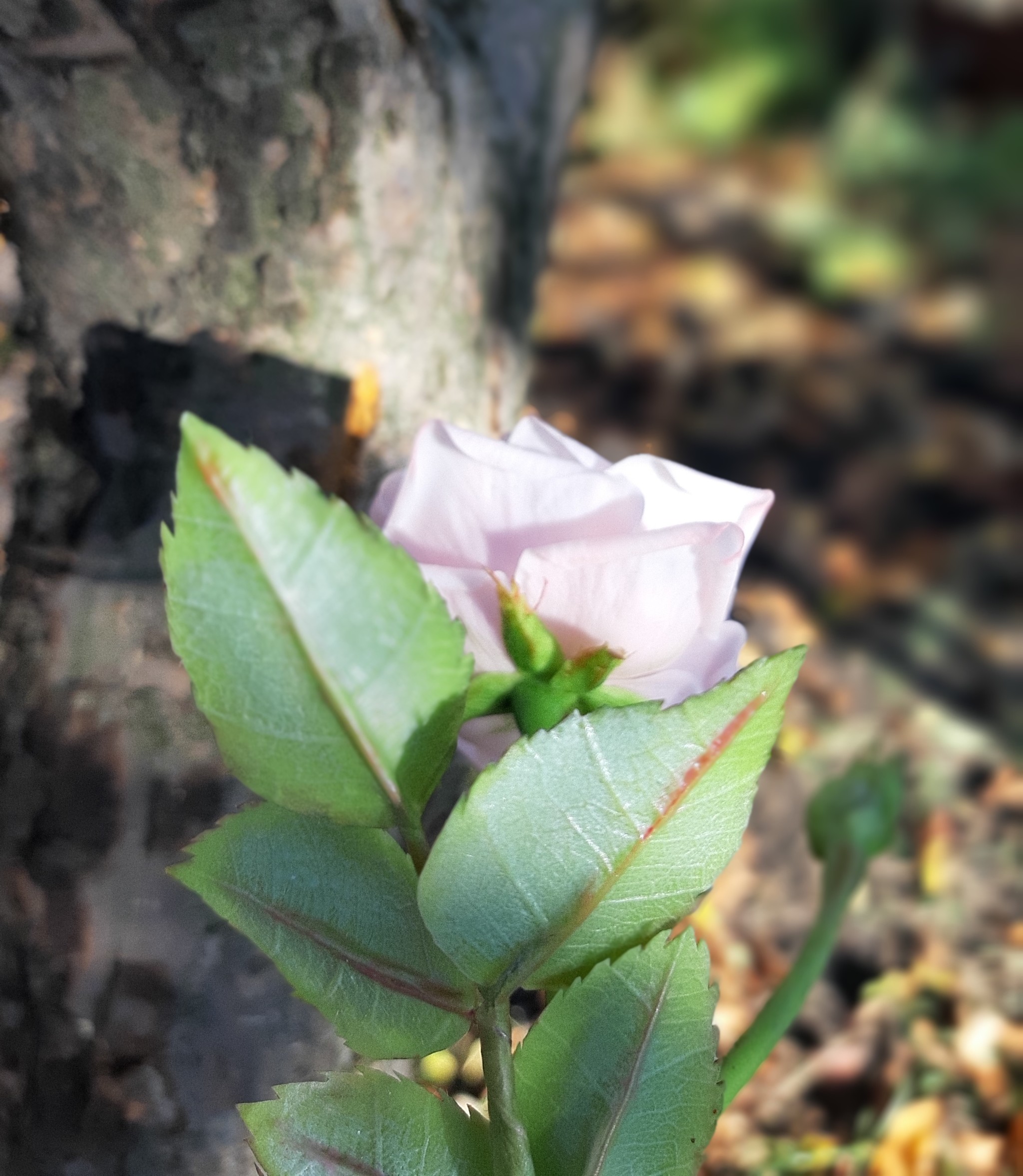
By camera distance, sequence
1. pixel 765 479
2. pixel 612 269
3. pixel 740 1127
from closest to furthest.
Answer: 1. pixel 740 1127
2. pixel 765 479
3. pixel 612 269

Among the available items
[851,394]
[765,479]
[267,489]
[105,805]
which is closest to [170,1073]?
[105,805]

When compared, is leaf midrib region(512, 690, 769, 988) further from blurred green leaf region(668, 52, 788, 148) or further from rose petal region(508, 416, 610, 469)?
blurred green leaf region(668, 52, 788, 148)

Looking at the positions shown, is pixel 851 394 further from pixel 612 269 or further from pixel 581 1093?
pixel 581 1093

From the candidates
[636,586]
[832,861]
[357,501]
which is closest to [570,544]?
[636,586]

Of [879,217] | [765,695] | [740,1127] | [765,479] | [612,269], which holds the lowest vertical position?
[740,1127]

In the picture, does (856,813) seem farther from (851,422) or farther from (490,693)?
(851,422)

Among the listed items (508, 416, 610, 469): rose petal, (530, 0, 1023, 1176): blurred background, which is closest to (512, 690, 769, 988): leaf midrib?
(508, 416, 610, 469): rose petal

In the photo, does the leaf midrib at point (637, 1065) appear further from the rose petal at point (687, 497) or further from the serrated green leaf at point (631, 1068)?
the rose petal at point (687, 497)
